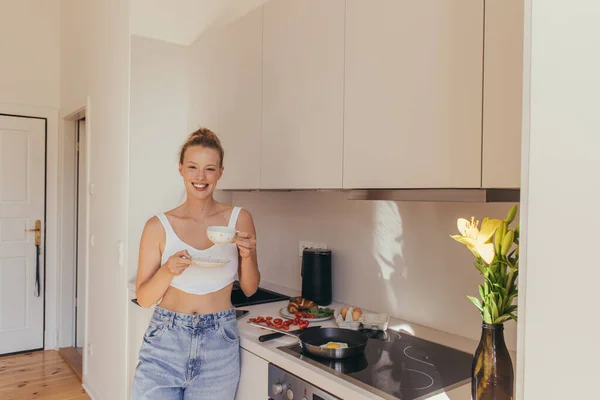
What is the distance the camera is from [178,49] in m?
2.61

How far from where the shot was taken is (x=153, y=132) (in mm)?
2533

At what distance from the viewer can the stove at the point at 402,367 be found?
3.93 ft

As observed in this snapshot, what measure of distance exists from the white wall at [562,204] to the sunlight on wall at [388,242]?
104cm

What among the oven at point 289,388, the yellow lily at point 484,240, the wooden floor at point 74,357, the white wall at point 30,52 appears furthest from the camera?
the white wall at point 30,52

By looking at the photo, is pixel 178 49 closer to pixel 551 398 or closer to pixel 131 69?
pixel 131 69

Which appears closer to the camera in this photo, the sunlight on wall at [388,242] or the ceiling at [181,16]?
the sunlight on wall at [388,242]

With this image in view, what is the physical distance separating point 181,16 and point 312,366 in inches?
80.9

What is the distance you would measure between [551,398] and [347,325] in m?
1.00

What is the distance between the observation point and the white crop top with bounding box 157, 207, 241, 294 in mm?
1601

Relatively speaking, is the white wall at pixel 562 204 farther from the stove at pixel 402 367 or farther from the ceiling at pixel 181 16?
the ceiling at pixel 181 16

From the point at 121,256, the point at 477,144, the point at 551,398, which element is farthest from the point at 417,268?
the point at 121,256

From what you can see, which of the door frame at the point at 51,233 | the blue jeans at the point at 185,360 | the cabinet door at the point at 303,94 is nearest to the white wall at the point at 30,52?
the door frame at the point at 51,233

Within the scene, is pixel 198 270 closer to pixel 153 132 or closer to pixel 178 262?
pixel 178 262

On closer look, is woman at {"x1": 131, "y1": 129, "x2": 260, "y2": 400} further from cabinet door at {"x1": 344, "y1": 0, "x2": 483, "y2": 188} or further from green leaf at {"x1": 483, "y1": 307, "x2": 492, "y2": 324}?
green leaf at {"x1": 483, "y1": 307, "x2": 492, "y2": 324}
